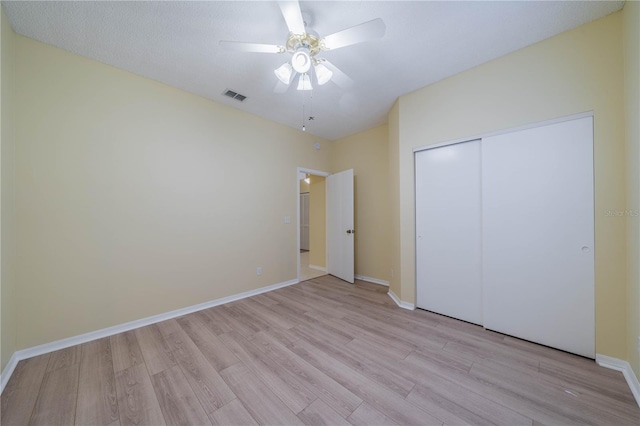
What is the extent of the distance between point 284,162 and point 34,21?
269cm

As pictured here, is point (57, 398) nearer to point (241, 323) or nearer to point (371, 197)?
point (241, 323)

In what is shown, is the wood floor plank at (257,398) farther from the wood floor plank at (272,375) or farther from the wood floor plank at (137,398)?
the wood floor plank at (137,398)

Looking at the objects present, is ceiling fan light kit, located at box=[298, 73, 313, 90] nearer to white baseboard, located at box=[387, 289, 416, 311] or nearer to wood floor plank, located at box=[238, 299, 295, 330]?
wood floor plank, located at box=[238, 299, 295, 330]

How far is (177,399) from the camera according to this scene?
1430 millimetres

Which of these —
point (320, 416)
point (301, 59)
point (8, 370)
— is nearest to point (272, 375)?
point (320, 416)

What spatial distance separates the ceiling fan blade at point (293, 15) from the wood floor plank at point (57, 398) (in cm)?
282

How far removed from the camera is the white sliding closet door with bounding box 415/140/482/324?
7.75 ft

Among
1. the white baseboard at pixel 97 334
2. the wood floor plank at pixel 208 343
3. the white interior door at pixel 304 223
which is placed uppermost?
the white interior door at pixel 304 223

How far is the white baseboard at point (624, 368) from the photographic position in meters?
1.43

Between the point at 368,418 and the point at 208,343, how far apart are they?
1.55m

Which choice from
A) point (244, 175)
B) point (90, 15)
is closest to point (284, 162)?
point (244, 175)

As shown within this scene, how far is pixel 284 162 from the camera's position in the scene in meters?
3.73

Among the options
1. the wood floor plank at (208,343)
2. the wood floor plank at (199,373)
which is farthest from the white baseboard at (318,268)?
the wood floor plank at (199,373)

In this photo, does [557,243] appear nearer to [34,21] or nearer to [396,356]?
[396,356]
